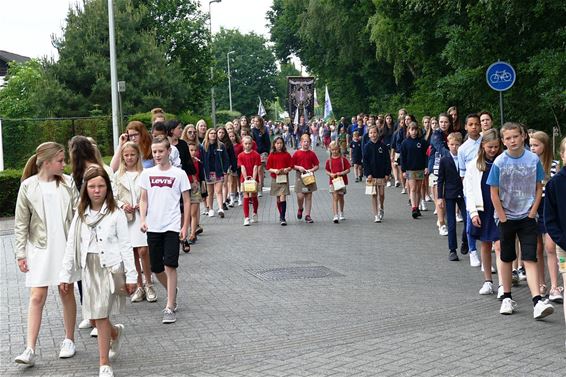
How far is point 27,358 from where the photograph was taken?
7.09 m

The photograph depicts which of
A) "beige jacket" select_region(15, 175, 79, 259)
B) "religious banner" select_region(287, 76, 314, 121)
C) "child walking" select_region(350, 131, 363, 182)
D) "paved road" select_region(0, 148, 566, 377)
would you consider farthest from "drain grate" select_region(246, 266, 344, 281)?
"religious banner" select_region(287, 76, 314, 121)

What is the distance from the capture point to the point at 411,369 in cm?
674

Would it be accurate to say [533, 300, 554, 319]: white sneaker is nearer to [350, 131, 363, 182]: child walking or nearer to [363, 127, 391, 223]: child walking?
[363, 127, 391, 223]: child walking

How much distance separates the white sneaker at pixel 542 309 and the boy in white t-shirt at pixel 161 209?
336 cm

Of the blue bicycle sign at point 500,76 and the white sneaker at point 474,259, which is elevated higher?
the blue bicycle sign at point 500,76

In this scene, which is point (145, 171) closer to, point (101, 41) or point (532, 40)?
point (532, 40)

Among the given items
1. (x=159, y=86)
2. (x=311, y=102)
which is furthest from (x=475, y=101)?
(x=311, y=102)

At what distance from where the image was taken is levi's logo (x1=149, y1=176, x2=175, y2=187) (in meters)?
9.09

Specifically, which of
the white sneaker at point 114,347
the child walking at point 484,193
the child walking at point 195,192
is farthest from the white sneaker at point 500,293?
the child walking at point 195,192

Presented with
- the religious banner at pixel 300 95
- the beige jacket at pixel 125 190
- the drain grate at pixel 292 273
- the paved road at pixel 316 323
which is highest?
the religious banner at pixel 300 95

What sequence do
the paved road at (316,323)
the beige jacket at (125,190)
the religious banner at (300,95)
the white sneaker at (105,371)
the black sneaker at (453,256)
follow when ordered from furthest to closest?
the religious banner at (300,95) → the black sneaker at (453,256) → the beige jacket at (125,190) → the paved road at (316,323) → the white sneaker at (105,371)

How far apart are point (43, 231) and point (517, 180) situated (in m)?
4.33

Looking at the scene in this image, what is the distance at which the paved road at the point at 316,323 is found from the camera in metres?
6.98

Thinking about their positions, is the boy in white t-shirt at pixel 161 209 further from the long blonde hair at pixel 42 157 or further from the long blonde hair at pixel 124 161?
the long blonde hair at pixel 42 157
